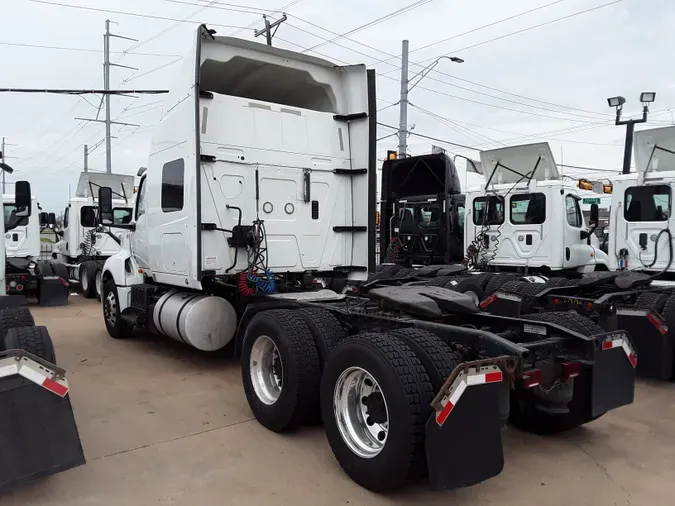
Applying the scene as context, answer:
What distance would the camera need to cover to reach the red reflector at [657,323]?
5.97m

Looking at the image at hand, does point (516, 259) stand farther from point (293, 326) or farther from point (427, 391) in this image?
point (427, 391)

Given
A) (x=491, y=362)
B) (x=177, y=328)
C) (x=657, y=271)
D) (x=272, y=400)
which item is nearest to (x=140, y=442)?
(x=272, y=400)

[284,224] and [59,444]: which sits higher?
[284,224]

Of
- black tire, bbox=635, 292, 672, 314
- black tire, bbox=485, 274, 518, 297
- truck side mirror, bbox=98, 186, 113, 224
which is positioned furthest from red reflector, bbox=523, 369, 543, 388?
truck side mirror, bbox=98, 186, 113, 224

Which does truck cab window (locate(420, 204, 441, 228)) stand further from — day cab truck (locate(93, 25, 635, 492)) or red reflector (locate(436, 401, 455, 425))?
red reflector (locate(436, 401, 455, 425))

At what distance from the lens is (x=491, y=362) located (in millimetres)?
3236

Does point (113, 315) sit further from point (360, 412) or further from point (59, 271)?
point (360, 412)

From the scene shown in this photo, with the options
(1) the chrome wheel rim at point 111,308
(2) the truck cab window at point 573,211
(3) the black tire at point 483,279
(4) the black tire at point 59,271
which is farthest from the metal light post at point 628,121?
(4) the black tire at point 59,271

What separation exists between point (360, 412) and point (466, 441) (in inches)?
36.4

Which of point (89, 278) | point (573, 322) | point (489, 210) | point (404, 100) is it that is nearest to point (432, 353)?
point (573, 322)

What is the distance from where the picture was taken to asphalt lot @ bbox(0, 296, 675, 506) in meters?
3.57

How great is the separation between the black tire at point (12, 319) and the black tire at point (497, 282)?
20.8 ft

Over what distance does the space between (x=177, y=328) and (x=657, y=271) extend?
6663 mm

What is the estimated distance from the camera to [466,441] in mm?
3113
